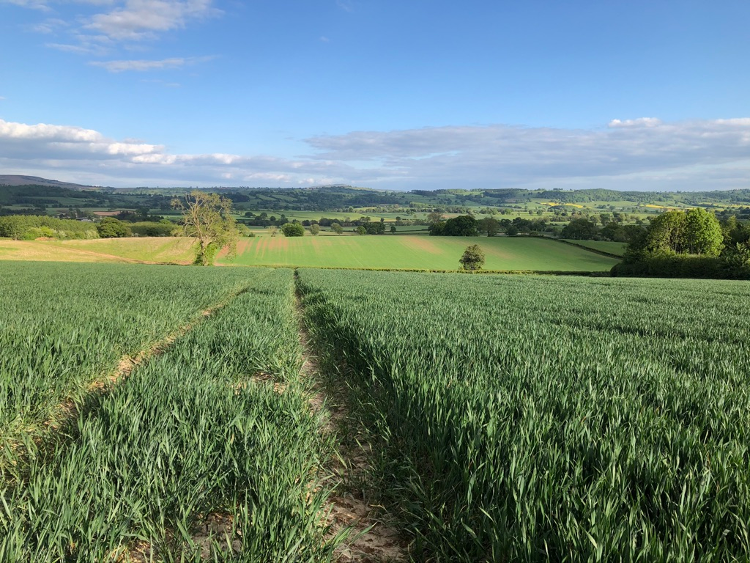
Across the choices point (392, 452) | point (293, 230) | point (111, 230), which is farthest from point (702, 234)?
point (111, 230)

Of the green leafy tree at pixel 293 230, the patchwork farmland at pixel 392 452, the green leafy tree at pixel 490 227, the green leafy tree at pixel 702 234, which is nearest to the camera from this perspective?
the patchwork farmland at pixel 392 452

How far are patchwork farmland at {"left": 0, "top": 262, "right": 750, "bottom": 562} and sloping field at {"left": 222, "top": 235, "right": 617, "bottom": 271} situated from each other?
59063 millimetres

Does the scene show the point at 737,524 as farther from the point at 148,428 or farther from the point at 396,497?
the point at 148,428

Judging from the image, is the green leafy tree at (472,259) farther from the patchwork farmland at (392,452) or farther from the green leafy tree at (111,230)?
the green leafy tree at (111,230)

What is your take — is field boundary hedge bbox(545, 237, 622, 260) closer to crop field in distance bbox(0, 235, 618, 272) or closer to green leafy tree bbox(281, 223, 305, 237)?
crop field in distance bbox(0, 235, 618, 272)

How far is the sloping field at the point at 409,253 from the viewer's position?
225 ft

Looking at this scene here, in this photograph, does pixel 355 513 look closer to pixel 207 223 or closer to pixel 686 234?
pixel 207 223

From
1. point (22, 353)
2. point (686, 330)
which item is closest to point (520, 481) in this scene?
point (22, 353)

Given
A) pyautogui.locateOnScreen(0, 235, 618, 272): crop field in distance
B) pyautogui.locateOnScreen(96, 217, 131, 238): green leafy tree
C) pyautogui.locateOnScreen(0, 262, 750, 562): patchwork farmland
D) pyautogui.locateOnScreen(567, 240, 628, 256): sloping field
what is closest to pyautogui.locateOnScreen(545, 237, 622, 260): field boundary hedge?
pyautogui.locateOnScreen(567, 240, 628, 256): sloping field

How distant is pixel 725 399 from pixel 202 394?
521 cm

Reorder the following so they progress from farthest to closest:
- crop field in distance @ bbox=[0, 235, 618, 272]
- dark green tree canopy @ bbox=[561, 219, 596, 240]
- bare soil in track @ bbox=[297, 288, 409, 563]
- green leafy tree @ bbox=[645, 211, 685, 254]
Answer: dark green tree canopy @ bbox=[561, 219, 596, 240]
green leafy tree @ bbox=[645, 211, 685, 254]
crop field in distance @ bbox=[0, 235, 618, 272]
bare soil in track @ bbox=[297, 288, 409, 563]

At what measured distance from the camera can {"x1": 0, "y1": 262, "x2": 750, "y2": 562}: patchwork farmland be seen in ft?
6.84

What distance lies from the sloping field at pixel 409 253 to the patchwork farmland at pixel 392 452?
194 feet

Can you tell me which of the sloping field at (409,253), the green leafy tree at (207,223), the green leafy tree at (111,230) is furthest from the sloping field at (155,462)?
the green leafy tree at (111,230)
